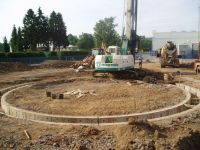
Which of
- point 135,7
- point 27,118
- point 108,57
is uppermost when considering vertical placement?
point 135,7

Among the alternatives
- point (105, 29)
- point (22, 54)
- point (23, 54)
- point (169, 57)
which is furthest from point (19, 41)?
point (105, 29)

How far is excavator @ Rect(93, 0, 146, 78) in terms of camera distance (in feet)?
59.2

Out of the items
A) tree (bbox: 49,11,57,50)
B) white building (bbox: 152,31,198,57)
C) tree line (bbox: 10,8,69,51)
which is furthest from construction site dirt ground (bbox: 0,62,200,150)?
white building (bbox: 152,31,198,57)

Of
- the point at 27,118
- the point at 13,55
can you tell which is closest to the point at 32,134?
the point at 27,118

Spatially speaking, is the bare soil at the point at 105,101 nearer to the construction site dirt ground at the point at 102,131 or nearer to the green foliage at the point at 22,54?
the construction site dirt ground at the point at 102,131

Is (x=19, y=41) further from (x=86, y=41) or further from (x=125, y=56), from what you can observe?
(x=125, y=56)

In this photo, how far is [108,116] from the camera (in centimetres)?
917

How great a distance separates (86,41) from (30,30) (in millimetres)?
32185

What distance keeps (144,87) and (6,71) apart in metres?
15.0

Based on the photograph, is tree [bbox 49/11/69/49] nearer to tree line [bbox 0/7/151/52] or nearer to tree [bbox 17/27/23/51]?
tree line [bbox 0/7/151/52]

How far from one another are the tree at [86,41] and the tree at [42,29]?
26.2 m

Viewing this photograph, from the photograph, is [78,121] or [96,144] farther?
[78,121]

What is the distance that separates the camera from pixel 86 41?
276ft

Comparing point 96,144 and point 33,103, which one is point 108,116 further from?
point 33,103
